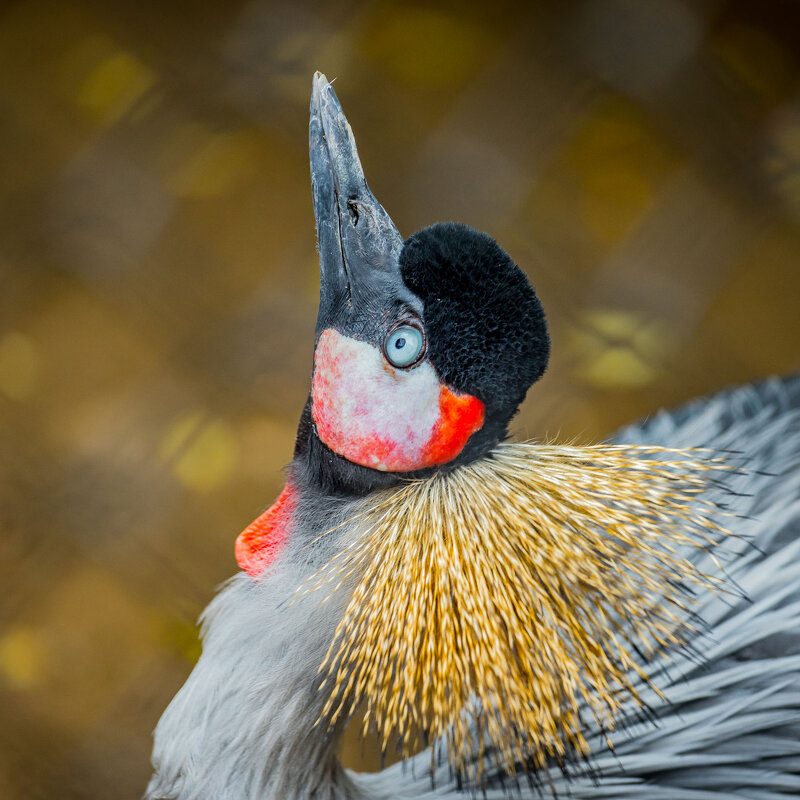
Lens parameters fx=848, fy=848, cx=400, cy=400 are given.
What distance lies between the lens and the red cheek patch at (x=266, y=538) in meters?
0.71

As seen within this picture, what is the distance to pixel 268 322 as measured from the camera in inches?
56.1

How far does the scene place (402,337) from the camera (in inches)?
25.0

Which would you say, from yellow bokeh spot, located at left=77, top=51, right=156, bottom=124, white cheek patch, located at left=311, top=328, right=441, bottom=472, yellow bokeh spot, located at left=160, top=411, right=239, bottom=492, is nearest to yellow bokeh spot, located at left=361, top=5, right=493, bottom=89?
yellow bokeh spot, located at left=77, top=51, right=156, bottom=124

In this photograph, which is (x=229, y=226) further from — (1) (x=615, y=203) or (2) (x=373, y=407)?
(2) (x=373, y=407)

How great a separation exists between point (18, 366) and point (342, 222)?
0.92 metres

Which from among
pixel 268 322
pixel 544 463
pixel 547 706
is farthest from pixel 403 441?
pixel 268 322

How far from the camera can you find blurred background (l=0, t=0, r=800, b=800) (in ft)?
4.42

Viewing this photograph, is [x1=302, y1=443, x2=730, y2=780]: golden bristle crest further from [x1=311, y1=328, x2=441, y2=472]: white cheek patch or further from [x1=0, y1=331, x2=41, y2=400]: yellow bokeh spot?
[x1=0, y1=331, x2=41, y2=400]: yellow bokeh spot

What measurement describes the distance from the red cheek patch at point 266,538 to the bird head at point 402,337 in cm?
5

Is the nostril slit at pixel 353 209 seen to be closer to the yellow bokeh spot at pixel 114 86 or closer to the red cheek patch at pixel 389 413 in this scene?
the red cheek patch at pixel 389 413

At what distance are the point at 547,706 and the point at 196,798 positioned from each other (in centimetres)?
30

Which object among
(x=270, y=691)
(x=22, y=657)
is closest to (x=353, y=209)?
(x=270, y=691)

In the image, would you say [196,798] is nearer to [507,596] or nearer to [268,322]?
[507,596]

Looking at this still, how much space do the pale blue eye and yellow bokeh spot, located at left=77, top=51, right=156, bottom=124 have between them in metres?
0.94
